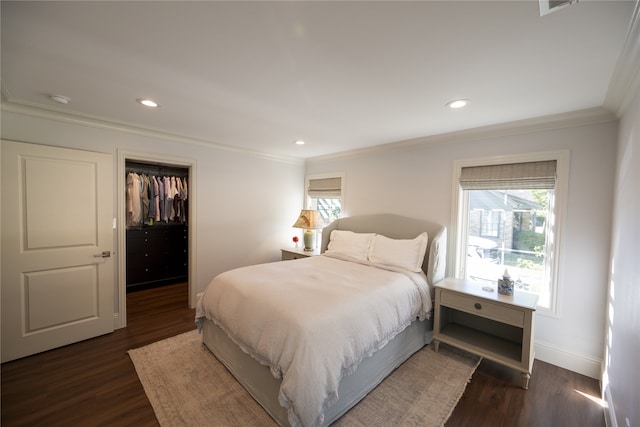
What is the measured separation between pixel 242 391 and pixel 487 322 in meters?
2.47

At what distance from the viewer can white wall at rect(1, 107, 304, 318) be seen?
2.57 metres

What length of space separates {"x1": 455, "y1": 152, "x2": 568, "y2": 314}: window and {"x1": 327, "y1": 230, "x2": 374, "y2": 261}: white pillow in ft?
3.50

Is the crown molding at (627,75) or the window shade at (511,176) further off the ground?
the crown molding at (627,75)

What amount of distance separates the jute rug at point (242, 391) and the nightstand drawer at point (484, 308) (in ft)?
1.72

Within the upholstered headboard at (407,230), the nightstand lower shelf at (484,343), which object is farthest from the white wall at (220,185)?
the nightstand lower shelf at (484,343)

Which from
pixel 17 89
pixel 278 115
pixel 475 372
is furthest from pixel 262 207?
pixel 475 372

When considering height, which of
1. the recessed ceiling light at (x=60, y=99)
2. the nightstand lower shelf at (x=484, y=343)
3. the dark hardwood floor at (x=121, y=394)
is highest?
the recessed ceiling light at (x=60, y=99)

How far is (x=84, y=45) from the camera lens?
1.49m

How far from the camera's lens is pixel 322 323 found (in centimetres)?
169

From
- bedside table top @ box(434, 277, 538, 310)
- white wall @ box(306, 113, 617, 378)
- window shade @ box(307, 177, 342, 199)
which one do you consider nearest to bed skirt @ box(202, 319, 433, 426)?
bedside table top @ box(434, 277, 538, 310)

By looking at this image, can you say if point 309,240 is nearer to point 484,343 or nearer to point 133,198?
point 484,343

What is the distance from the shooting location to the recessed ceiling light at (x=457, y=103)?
82.8 inches

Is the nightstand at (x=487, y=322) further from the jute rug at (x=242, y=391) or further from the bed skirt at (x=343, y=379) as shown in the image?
the bed skirt at (x=343, y=379)

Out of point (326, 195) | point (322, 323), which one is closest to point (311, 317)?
point (322, 323)
